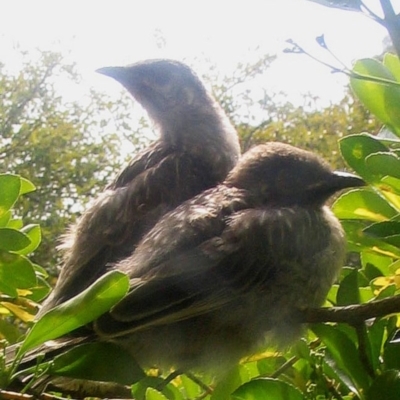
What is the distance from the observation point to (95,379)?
46 centimetres

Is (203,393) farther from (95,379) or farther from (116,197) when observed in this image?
(116,197)

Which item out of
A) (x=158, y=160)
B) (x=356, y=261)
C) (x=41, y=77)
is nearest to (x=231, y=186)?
(x=158, y=160)

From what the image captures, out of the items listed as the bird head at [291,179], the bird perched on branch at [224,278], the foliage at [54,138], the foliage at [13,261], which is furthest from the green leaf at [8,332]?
the foliage at [54,138]

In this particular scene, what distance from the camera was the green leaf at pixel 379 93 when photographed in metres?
0.50

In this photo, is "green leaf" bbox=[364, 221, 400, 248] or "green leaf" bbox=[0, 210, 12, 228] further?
"green leaf" bbox=[0, 210, 12, 228]

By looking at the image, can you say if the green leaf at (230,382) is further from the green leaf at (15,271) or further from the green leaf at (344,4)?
the green leaf at (344,4)

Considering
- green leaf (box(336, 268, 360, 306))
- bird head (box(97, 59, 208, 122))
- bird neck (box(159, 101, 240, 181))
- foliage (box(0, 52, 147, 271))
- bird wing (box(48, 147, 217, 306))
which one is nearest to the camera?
green leaf (box(336, 268, 360, 306))

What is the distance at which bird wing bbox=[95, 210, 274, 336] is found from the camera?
49cm

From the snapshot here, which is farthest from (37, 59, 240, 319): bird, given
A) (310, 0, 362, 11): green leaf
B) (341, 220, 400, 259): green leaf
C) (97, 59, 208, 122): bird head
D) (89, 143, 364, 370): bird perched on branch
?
(310, 0, 362, 11): green leaf

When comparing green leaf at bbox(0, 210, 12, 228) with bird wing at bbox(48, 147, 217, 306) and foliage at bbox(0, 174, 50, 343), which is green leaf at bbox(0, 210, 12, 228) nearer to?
foliage at bbox(0, 174, 50, 343)

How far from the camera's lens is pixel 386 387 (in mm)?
385

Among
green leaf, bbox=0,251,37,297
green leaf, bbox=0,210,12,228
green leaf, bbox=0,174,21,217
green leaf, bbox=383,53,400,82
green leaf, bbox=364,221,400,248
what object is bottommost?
green leaf, bbox=364,221,400,248

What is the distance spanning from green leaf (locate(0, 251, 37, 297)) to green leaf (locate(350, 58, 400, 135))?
0.28 meters

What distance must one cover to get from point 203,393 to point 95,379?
154 mm
